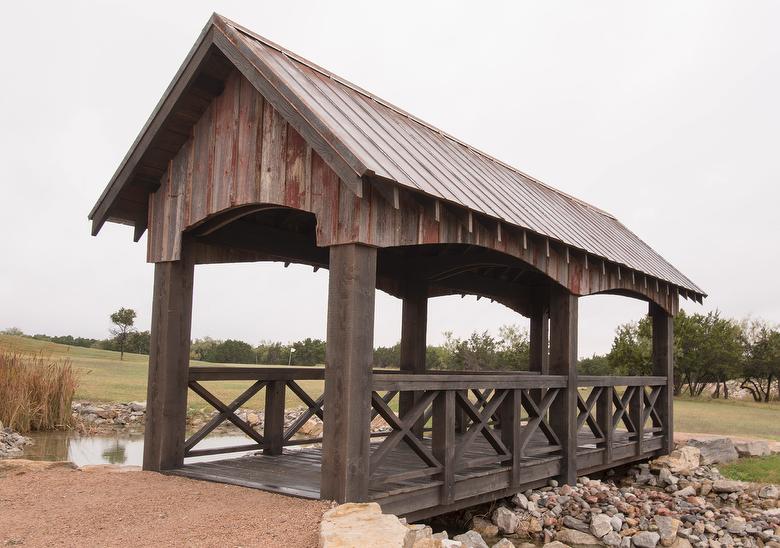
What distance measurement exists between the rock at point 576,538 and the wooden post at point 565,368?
142 cm

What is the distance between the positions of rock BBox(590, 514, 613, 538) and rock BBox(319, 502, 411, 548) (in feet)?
14.1

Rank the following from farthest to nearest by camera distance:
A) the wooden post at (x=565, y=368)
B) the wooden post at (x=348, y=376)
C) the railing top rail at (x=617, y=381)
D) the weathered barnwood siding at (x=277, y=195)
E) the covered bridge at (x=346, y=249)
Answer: the railing top rail at (x=617, y=381)
the wooden post at (x=565, y=368)
the weathered barnwood siding at (x=277, y=195)
the covered bridge at (x=346, y=249)
the wooden post at (x=348, y=376)

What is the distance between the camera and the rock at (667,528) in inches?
359

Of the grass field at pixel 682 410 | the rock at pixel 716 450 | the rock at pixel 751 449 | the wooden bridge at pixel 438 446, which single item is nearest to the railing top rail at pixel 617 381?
the wooden bridge at pixel 438 446

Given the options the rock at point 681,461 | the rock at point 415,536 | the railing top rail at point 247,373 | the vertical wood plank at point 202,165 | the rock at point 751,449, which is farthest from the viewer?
the rock at point 751,449

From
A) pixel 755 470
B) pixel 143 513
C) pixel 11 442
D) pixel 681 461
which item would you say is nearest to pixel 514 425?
pixel 143 513

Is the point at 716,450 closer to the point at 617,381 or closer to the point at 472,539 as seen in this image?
the point at 617,381

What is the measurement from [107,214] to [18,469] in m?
3.14

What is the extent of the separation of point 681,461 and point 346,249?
983 centimetres

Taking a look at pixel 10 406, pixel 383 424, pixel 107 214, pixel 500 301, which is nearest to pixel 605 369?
pixel 383 424

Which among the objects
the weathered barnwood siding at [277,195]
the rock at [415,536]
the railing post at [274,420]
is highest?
the weathered barnwood siding at [277,195]

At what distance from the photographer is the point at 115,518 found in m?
5.96

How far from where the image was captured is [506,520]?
8.83m

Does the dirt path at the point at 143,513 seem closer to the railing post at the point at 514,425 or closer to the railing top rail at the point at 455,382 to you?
the railing top rail at the point at 455,382
